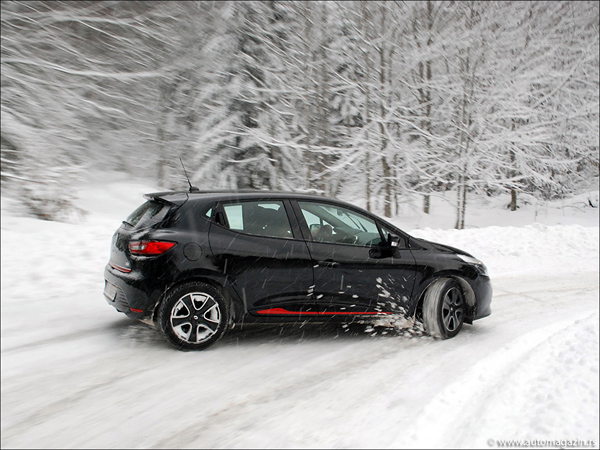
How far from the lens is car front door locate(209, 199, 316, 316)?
15.1 feet

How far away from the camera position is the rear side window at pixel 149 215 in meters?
4.62

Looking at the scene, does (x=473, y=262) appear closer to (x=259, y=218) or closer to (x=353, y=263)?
(x=353, y=263)

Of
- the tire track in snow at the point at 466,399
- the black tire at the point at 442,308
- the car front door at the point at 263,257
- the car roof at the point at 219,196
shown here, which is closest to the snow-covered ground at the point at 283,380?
the tire track in snow at the point at 466,399

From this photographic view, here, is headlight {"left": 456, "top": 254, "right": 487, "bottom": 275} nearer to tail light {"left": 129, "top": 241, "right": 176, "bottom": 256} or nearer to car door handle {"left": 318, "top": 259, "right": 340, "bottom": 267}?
car door handle {"left": 318, "top": 259, "right": 340, "bottom": 267}

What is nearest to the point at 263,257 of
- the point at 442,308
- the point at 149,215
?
the point at 149,215

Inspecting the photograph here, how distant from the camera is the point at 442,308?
5.36 metres

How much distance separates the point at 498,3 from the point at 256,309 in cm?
1742

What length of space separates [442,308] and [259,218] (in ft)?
7.09

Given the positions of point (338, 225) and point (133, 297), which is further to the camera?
point (338, 225)

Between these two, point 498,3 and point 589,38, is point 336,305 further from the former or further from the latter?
point 589,38

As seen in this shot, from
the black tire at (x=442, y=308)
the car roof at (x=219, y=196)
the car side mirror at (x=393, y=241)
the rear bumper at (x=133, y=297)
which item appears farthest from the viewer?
the black tire at (x=442, y=308)

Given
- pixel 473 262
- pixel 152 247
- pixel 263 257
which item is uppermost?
pixel 152 247

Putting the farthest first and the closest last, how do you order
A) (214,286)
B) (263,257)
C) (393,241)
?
1. (393,241)
2. (263,257)
3. (214,286)

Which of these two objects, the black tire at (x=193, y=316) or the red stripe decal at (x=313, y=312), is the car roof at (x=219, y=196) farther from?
the red stripe decal at (x=313, y=312)
